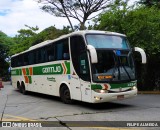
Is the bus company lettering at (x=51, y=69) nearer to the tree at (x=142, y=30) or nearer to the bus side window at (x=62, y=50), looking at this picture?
the bus side window at (x=62, y=50)

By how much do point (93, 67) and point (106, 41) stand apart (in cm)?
143

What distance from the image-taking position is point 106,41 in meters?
12.5

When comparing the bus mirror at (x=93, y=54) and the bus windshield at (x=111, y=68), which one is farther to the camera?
the bus windshield at (x=111, y=68)

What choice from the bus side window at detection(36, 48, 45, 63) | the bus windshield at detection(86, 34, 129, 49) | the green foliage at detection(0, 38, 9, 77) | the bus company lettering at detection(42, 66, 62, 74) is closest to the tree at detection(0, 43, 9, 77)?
the green foliage at detection(0, 38, 9, 77)

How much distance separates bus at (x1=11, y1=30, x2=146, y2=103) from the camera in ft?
38.6

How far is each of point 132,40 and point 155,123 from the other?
11534 mm

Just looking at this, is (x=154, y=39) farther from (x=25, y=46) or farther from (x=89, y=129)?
(x=25, y=46)

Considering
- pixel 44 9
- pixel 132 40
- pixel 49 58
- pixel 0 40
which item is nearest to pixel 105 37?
pixel 49 58

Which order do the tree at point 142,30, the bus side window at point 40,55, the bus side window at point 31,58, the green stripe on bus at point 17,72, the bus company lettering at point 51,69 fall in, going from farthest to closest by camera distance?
the green stripe on bus at point 17,72 → the tree at point 142,30 → the bus side window at point 31,58 → the bus side window at point 40,55 → the bus company lettering at point 51,69

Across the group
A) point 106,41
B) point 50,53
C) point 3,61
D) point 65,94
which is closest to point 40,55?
point 50,53

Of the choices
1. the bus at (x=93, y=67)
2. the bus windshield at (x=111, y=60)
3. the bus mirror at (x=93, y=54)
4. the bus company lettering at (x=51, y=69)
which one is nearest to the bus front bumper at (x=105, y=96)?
the bus at (x=93, y=67)

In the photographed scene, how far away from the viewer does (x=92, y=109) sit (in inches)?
487

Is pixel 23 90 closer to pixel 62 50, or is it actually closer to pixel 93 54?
pixel 62 50

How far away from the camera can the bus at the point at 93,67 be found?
11.8 m
